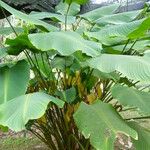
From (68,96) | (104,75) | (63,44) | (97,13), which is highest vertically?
(63,44)

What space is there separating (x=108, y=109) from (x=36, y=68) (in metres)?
0.72

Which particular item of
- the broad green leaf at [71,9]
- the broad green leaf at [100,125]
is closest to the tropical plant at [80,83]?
the broad green leaf at [100,125]

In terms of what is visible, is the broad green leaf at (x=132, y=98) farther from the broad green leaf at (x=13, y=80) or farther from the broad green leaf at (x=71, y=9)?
the broad green leaf at (x=71, y=9)

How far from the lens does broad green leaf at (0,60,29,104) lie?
93.9 inches

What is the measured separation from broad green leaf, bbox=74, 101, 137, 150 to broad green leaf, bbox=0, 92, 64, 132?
0.58 feet

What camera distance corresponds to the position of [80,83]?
9.43 feet

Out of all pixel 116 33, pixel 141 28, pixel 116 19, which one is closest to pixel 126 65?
pixel 141 28

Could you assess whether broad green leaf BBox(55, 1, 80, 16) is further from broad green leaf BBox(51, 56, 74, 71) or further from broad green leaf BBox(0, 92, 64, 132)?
broad green leaf BBox(0, 92, 64, 132)

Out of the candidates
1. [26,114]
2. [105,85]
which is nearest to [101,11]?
[105,85]

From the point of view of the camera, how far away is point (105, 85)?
3162 mm

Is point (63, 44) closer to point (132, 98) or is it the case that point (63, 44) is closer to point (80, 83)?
point (132, 98)

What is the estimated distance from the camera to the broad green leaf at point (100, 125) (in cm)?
203

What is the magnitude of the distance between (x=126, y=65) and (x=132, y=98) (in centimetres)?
29

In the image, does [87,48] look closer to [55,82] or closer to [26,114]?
[26,114]
